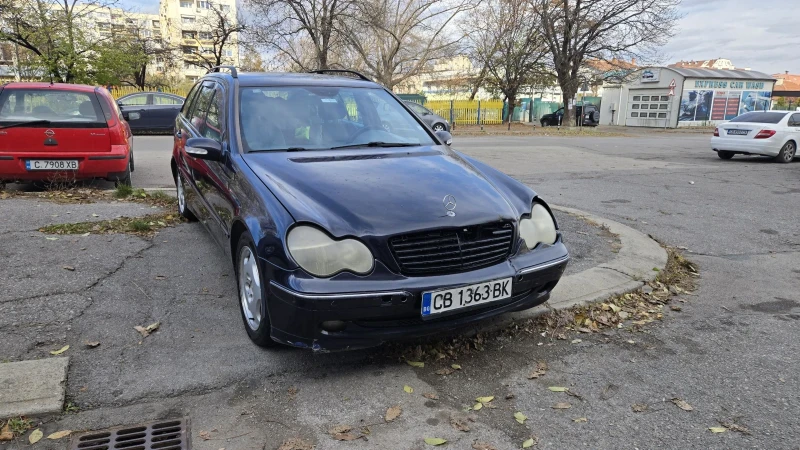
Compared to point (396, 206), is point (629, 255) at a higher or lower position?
lower

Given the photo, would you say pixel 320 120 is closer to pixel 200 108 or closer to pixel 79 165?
pixel 200 108

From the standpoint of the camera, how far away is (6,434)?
2.43 meters

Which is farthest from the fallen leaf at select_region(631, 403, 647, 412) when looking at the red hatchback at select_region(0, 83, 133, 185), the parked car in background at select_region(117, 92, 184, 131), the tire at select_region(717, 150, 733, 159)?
the parked car in background at select_region(117, 92, 184, 131)

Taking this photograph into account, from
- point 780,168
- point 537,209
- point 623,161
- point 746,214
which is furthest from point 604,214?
point 780,168

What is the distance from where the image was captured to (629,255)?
16.9 feet

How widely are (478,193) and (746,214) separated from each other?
6.03m

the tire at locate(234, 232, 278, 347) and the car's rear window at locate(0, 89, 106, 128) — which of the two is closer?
the tire at locate(234, 232, 278, 347)

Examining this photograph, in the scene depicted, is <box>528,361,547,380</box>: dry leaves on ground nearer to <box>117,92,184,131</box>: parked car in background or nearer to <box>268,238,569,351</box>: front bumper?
<box>268,238,569,351</box>: front bumper

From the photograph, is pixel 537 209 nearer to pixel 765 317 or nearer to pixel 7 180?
pixel 765 317

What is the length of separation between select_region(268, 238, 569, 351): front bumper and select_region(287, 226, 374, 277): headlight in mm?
85

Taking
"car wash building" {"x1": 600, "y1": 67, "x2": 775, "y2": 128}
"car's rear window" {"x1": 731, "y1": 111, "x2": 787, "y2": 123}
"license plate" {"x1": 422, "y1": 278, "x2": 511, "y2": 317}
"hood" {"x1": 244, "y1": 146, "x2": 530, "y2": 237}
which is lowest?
"license plate" {"x1": 422, "y1": 278, "x2": 511, "y2": 317}

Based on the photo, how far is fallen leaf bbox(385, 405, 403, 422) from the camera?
2.63m

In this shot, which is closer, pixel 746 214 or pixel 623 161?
pixel 746 214

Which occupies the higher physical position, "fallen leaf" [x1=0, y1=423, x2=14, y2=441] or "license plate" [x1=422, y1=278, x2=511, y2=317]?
"license plate" [x1=422, y1=278, x2=511, y2=317]
